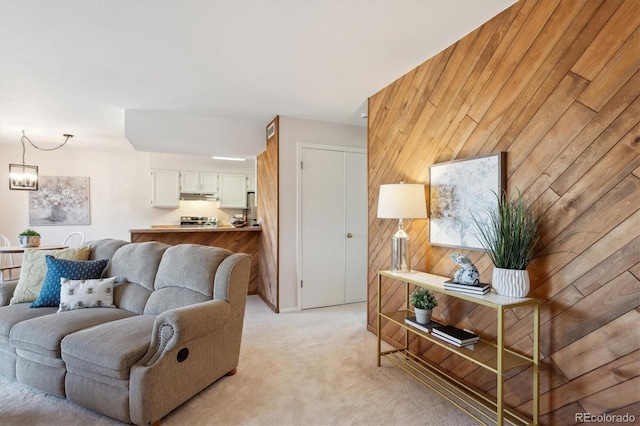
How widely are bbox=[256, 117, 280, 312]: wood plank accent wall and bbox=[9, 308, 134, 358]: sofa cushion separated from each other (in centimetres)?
192

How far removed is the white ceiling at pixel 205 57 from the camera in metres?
1.89

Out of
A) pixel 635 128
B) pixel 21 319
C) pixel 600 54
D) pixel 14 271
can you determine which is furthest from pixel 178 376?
pixel 14 271

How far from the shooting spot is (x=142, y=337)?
75.8 inches

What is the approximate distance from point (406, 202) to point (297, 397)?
5.02 ft

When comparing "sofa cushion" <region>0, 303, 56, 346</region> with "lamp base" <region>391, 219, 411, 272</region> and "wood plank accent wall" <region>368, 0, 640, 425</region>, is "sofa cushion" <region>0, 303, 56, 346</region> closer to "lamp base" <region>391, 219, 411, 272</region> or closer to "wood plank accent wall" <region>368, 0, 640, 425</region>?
"lamp base" <region>391, 219, 411, 272</region>

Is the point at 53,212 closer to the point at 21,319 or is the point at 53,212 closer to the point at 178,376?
the point at 21,319

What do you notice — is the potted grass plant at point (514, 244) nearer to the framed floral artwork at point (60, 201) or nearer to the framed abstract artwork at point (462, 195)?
the framed abstract artwork at point (462, 195)

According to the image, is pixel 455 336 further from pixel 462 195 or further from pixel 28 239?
pixel 28 239

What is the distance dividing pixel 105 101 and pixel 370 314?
3.58m

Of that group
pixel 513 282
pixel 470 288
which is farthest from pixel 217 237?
pixel 513 282

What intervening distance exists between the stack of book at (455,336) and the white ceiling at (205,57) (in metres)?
1.95

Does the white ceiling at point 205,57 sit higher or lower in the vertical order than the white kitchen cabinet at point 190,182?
higher

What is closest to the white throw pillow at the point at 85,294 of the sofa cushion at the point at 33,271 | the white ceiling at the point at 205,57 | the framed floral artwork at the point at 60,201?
the sofa cushion at the point at 33,271

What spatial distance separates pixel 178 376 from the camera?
192 centimetres
